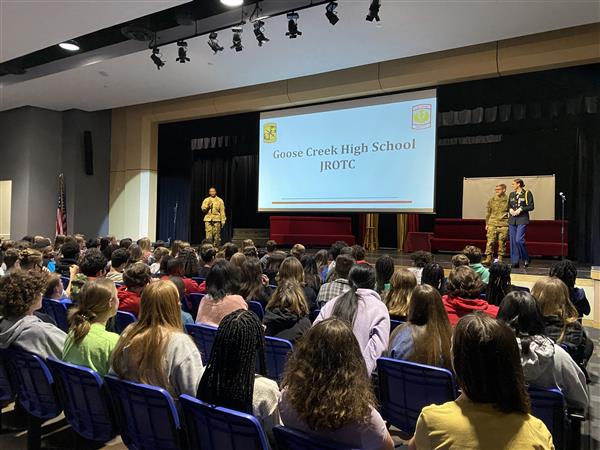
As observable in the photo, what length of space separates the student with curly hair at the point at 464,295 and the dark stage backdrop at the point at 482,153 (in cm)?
700

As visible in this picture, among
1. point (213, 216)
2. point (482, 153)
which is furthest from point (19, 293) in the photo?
point (482, 153)

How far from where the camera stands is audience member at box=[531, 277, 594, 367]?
261 cm

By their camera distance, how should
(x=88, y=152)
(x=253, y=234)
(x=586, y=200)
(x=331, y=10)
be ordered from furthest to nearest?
1. (x=253, y=234)
2. (x=88, y=152)
3. (x=586, y=200)
4. (x=331, y=10)

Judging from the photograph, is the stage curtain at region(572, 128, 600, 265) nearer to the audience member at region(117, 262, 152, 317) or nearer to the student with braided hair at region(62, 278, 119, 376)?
the audience member at region(117, 262, 152, 317)

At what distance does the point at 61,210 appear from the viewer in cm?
1222

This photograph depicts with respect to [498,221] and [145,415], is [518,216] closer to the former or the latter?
[498,221]

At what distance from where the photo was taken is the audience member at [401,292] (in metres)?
3.12

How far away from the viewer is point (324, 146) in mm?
9766

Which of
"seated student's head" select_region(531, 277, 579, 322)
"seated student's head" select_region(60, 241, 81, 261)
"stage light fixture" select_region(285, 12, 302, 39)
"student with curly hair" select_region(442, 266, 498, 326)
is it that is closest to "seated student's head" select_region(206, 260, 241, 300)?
"student with curly hair" select_region(442, 266, 498, 326)

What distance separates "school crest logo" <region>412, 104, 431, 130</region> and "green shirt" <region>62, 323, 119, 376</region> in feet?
24.4

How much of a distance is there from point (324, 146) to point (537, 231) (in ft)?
15.5

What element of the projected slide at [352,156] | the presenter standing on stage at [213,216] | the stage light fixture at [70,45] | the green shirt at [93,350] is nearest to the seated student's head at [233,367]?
the green shirt at [93,350]

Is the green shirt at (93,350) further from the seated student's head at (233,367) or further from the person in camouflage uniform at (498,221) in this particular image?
the person in camouflage uniform at (498,221)

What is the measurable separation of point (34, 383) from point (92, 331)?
1.25ft
